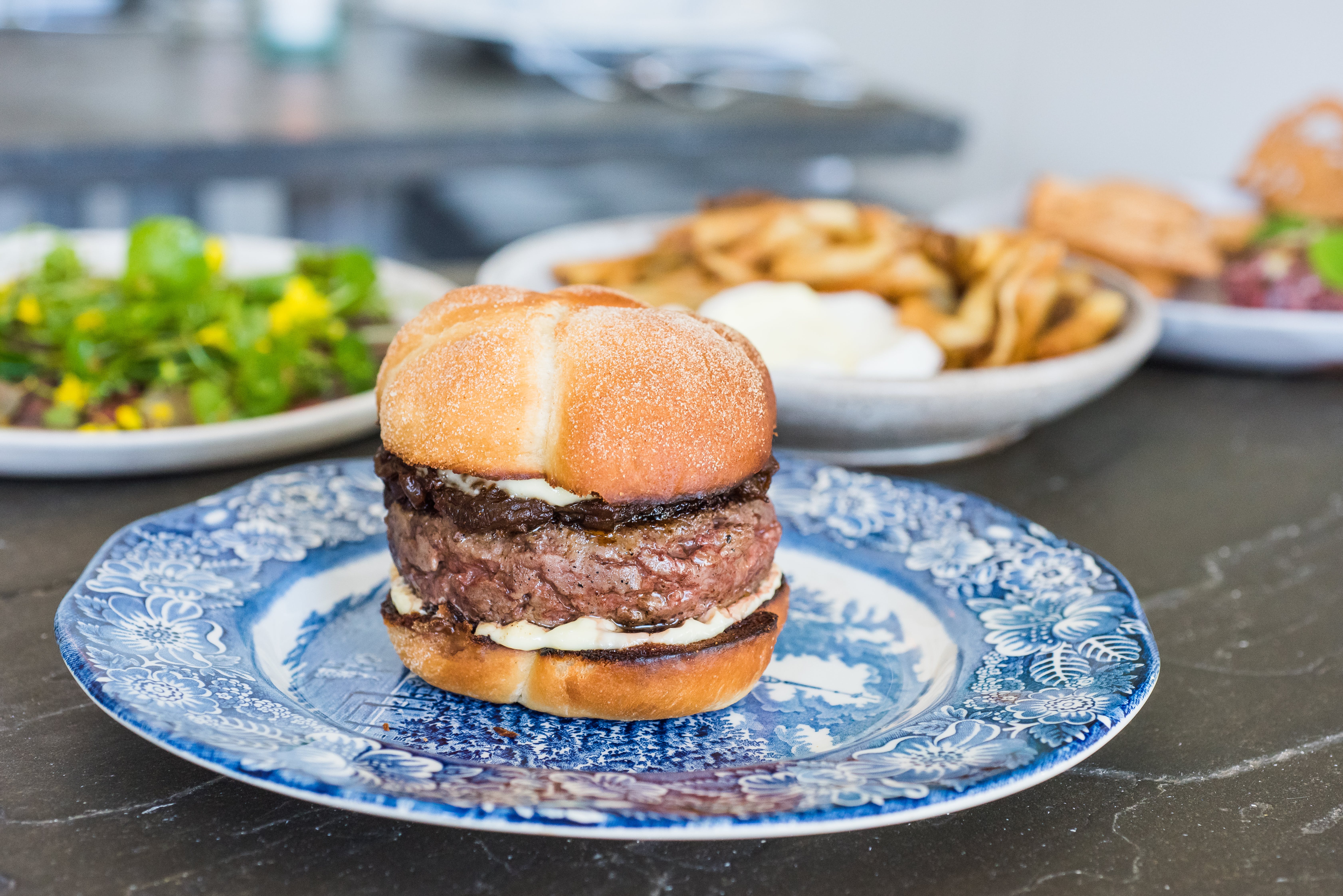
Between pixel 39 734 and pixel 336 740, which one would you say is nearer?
pixel 336 740

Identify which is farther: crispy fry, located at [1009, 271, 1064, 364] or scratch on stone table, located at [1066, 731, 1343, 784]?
crispy fry, located at [1009, 271, 1064, 364]

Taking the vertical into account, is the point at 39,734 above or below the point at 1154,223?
below

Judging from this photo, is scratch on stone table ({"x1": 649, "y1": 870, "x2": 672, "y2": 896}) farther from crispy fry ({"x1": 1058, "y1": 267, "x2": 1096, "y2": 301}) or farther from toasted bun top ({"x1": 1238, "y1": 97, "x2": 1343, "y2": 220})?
toasted bun top ({"x1": 1238, "y1": 97, "x2": 1343, "y2": 220})

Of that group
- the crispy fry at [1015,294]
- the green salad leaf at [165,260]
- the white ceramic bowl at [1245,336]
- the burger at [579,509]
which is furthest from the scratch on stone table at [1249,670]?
the green salad leaf at [165,260]

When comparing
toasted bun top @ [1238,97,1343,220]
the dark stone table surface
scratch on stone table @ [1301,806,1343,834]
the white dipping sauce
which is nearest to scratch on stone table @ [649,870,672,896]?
the dark stone table surface

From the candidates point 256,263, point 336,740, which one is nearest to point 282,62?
point 256,263

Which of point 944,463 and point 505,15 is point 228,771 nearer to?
point 944,463

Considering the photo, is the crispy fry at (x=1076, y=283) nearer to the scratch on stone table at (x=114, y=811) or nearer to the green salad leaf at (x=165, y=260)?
the green salad leaf at (x=165, y=260)
